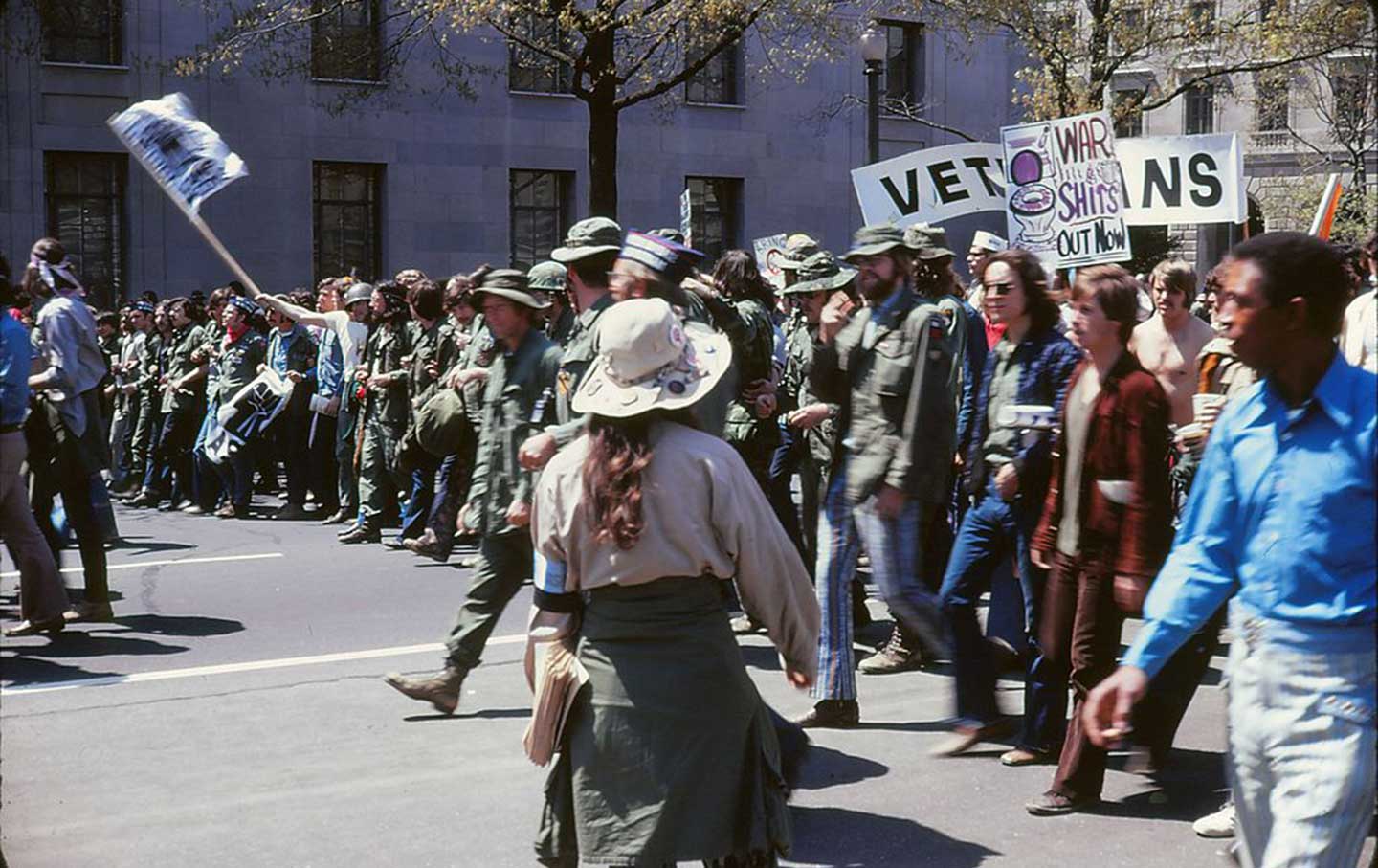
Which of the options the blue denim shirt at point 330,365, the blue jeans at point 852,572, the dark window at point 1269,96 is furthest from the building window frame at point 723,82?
the blue jeans at point 852,572

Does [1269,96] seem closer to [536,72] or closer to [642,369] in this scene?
[536,72]

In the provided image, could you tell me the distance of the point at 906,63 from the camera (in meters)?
32.2

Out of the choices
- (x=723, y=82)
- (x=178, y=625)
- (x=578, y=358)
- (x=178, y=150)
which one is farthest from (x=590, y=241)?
(x=723, y=82)

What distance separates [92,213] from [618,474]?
2301 centimetres

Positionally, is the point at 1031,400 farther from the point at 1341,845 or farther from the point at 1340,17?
the point at 1340,17

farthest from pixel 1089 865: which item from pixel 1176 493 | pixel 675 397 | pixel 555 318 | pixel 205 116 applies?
pixel 205 116

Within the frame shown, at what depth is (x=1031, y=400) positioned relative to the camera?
6344mm

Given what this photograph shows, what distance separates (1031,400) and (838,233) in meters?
25.2

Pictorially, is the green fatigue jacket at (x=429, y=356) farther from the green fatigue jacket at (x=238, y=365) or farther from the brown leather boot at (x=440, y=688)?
the brown leather boot at (x=440, y=688)

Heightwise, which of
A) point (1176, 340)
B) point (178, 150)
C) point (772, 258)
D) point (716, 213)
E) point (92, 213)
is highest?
point (716, 213)

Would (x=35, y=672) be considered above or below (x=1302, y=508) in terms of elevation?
below

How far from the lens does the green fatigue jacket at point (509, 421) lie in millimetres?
6863

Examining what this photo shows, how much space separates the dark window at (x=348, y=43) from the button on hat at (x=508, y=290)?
1993cm

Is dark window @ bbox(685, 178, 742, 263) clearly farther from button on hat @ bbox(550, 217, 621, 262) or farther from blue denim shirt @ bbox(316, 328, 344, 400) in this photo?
button on hat @ bbox(550, 217, 621, 262)
